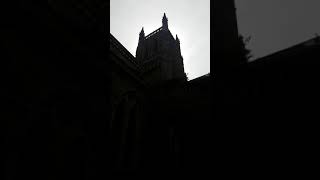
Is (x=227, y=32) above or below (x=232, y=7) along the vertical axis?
below

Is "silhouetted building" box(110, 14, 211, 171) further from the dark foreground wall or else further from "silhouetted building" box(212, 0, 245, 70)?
the dark foreground wall

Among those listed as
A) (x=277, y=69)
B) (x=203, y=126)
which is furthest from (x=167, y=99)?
(x=277, y=69)

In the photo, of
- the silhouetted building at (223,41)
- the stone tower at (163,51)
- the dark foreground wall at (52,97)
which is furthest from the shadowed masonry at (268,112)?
the stone tower at (163,51)

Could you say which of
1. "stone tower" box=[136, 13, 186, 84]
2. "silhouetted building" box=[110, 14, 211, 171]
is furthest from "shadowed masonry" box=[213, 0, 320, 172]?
"stone tower" box=[136, 13, 186, 84]

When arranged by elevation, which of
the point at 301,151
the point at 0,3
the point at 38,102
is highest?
the point at 0,3

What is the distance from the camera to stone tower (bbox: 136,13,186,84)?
2421 centimetres

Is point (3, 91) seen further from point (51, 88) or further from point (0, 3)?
point (0, 3)

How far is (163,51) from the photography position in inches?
984

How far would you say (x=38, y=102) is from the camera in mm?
2945

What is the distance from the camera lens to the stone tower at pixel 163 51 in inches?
953

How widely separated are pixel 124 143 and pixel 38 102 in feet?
29.5

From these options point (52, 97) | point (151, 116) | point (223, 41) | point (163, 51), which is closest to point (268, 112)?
point (223, 41)

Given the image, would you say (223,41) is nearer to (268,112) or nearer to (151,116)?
(268,112)

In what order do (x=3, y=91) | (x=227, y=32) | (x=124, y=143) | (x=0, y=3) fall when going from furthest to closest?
1. (x=124, y=143)
2. (x=227, y=32)
3. (x=0, y=3)
4. (x=3, y=91)
